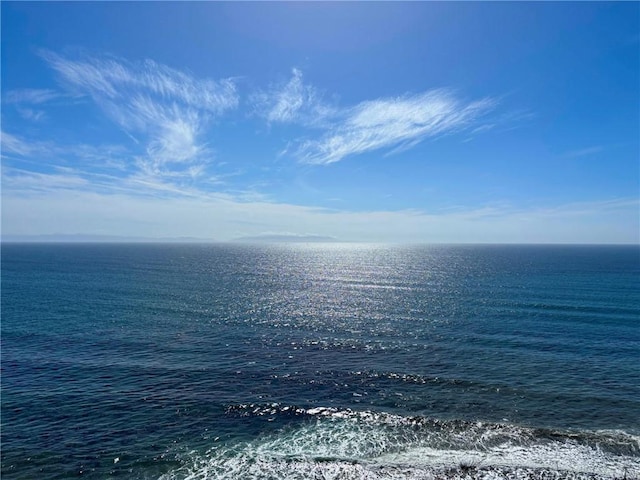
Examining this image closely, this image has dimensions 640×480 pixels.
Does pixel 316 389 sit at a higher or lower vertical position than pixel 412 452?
higher

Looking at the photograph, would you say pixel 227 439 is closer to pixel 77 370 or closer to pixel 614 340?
pixel 77 370

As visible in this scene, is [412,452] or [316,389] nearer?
[412,452]

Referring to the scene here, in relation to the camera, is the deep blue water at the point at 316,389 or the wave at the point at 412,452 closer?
the wave at the point at 412,452

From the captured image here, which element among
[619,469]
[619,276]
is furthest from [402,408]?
[619,276]

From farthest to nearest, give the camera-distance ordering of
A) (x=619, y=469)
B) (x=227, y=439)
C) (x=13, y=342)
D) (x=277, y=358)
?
(x=13, y=342) < (x=277, y=358) < (x=227, y=439) < (x=619, y=469)
